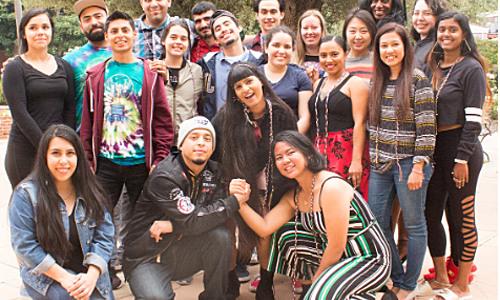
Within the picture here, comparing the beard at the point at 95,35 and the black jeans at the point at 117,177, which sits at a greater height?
the beard at the point at 95,35

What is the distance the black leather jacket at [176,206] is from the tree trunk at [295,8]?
897cm

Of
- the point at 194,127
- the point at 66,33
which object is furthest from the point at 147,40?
the point at 66,33

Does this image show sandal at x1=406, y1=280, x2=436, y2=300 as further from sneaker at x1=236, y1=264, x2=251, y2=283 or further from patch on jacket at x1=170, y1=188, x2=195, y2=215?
patch on jacket at x1=170, y1=188, x2=195, y2=215

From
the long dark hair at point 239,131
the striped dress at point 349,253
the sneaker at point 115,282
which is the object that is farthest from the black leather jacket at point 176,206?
the sneaker at point 115,282

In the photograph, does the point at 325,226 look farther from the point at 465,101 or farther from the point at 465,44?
the point at 465,44

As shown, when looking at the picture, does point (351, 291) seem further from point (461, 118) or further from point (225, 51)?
point (225, 51)

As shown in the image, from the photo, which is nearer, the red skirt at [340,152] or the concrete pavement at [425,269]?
the red skirt at [340,152]

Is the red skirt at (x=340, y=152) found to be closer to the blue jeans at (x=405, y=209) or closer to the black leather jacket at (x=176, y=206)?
the blue jeans at (x=405, y=209)

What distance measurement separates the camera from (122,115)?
3.72 m

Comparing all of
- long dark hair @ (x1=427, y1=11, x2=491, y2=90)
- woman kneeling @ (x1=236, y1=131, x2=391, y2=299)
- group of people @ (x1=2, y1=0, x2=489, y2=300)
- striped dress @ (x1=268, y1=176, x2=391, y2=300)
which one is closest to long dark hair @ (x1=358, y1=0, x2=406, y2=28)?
group of people @ (x1=2, y1=0, x2=489, y2=300)

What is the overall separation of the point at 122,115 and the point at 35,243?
42.6 inches

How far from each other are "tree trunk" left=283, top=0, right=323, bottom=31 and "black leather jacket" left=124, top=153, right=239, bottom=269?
29.4 ft

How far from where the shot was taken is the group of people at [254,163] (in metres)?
3.17

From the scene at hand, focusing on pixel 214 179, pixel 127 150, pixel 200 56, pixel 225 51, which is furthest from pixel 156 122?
pixel 200 56
